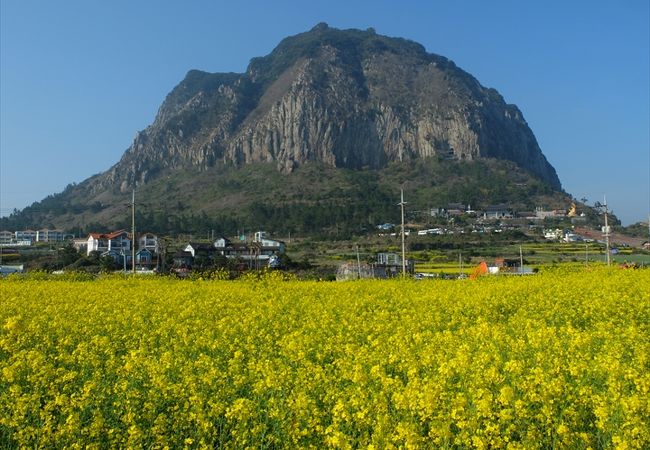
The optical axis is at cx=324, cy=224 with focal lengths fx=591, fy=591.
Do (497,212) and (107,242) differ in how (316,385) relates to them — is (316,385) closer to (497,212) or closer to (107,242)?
(107,242)

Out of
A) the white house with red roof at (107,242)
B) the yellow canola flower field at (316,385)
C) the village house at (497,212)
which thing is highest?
the village house at (497,212)

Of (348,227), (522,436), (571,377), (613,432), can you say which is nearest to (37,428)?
(522,436)

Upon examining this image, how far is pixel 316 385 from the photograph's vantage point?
721cm

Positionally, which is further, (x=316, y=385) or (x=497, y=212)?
(x=497, y=212)

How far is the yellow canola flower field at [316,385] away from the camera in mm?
5910

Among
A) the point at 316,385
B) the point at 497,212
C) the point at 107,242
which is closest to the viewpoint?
the point at 316,385

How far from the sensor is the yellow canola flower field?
5910mm

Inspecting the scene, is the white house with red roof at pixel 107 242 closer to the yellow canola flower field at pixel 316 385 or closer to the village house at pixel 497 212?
the village house at pixel 497 212

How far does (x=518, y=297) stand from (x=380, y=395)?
12070 millimetres

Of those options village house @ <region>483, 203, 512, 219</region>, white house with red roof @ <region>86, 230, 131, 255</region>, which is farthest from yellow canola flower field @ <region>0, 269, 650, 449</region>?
village house @ <region>483, 203, 512, 219</region>

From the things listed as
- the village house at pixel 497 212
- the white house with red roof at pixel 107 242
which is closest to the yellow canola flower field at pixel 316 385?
the white house with red roof at pixel 107 242

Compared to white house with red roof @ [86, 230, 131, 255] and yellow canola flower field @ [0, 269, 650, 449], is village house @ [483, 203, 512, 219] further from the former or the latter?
yellow canola flower field @ [0, 269, 650, 449]

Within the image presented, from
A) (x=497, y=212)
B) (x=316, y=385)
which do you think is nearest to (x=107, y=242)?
(x=497, y=212)

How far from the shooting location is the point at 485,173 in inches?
7416
